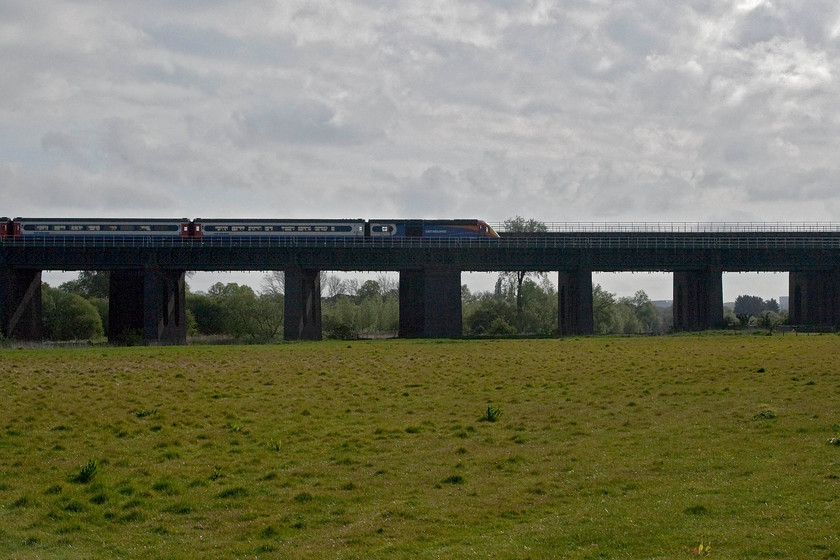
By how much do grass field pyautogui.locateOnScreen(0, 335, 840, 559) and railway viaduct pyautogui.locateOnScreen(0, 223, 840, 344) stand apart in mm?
40410

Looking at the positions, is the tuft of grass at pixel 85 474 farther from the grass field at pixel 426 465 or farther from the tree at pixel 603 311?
the tree at pixel 603 311

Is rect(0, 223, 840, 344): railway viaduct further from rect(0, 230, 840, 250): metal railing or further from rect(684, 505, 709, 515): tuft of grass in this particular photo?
rect(684, 505, 709, 515): tuft of grass

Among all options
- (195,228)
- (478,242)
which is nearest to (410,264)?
(478,242)

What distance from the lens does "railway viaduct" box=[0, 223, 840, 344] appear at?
7212cm

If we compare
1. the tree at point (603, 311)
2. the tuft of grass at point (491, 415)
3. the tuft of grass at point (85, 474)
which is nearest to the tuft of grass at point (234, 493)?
the tuft of grass at point (85, 474)

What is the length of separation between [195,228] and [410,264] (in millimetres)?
19426

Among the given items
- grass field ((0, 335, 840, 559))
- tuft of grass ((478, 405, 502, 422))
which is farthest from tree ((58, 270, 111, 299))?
tuft of grass ((478, 405, 502, 422))

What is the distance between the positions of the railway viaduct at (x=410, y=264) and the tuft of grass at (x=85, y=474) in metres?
55.7

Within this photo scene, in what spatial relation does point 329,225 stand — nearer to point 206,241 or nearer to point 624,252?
point 206,241

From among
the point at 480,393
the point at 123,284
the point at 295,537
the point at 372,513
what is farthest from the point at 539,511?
the point at 123,284

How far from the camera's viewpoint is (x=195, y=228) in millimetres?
76188

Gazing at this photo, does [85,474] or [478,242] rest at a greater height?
[478,242]

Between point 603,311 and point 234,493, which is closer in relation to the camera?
point 234,493

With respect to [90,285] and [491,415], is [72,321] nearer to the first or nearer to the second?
[90,285]
